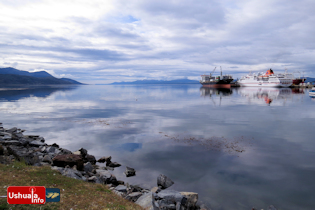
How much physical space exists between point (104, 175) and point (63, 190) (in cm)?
531

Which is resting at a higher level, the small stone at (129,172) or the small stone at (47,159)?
the small stone at (47,159)

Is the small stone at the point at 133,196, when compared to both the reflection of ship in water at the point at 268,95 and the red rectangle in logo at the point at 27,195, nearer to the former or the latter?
the red rectangle in logo at the point at 27,195

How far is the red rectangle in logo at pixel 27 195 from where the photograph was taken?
229 inches

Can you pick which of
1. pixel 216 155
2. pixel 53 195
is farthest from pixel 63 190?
pixel 216 155

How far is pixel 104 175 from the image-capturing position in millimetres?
15961

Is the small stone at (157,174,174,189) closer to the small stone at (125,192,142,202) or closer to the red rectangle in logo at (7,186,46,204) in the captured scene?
the small stone at (125,192,142,202)

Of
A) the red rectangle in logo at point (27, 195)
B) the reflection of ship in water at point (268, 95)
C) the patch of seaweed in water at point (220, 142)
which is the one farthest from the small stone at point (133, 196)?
the reflection of ship in water at point (268, 95)

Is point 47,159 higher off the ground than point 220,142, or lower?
higher

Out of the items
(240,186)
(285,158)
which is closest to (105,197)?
(240,186)

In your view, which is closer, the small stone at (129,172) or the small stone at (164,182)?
the small stone at (164,182)

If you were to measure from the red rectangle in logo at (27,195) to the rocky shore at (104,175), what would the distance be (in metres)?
6.42

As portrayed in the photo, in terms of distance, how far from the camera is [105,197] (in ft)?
36.6

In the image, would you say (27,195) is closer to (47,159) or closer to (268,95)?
(47,159)

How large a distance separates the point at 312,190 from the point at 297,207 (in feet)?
9.04
